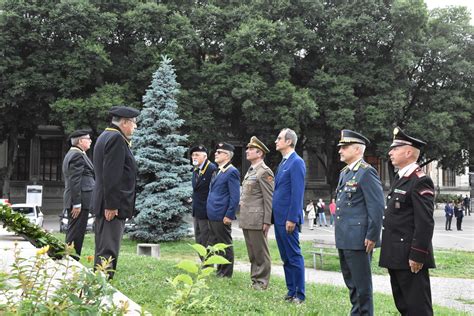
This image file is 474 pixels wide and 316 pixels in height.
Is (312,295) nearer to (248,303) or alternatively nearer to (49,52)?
(248,303)

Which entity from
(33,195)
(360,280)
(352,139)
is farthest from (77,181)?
(33,195)

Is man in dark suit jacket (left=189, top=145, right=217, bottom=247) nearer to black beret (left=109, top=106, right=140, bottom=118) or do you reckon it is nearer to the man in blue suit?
the man in blue suit

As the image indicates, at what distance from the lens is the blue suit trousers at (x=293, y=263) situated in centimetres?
688

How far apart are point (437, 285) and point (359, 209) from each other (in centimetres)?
703

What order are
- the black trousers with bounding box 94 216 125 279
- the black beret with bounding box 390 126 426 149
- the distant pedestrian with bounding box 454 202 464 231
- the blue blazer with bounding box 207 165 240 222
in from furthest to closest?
the distant pedestrian with bounding box 454 202 464 231, the blue blazer with bounding box 207 165 240 222, the black trousers with bounding box 94 216 125 279, the black beret with bounding box 390 126 426 149

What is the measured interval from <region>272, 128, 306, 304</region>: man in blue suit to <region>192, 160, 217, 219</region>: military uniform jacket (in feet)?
8.62

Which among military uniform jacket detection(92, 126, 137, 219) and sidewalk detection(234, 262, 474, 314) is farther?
sidewalk detection(234, 262, 474, 314)

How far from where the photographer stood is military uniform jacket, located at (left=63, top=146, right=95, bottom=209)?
8.27 m

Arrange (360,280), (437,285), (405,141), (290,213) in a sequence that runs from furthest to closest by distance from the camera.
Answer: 1. (437,285)
2. (290,213)
3. (360,280)
4. (405,141)

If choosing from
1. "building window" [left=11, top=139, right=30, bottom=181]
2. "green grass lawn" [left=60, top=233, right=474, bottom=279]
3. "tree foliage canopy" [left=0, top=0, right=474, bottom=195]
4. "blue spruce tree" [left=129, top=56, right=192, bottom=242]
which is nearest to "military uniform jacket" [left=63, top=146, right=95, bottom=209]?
"green grass lawn" [left=60, top=233, right=474, bottom=279]

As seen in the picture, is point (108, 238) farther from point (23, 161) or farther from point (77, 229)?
point (23, 161)

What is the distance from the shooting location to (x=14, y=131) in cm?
3741

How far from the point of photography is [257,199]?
7.75 metres

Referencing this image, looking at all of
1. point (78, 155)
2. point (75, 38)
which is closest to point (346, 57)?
point (75, 38)
